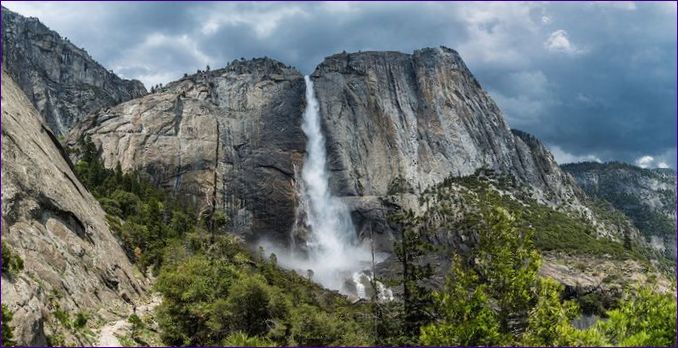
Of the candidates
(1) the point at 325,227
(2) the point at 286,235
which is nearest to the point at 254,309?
(2) the point at 286,235

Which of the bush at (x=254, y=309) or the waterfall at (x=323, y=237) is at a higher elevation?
the waterfall at (x=323, y=237)

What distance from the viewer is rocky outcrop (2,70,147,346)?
3331cm

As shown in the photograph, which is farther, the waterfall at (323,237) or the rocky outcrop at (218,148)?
the rocky outcrop at (218,148)

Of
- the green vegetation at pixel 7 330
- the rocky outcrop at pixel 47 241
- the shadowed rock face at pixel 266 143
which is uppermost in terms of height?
the shadowed rock face at pixel 266 143

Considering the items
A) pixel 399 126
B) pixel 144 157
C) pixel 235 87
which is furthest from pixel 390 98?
pixel 144 157

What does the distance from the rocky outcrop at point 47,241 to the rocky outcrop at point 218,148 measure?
8091 centimetres

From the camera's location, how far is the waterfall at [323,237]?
447 ft

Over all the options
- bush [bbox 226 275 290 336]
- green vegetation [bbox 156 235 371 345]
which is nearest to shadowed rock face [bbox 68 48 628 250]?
green vegetation [bbox 156 235 371 345]

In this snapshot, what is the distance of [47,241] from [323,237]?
367ft

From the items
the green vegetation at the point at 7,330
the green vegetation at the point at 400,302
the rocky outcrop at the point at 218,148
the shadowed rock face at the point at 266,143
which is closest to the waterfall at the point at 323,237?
the shadowed rock face at the point at 266,143

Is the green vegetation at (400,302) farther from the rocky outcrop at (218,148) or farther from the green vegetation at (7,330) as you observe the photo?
the rocky outcrop at (218,148)

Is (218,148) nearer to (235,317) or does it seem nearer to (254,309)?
(254,309)

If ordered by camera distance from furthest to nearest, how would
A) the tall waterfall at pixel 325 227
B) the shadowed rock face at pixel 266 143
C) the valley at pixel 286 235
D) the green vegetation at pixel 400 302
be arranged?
the shadowed rock face at pixel 266 143
the tall waterfall at pixel 325 227
the valley at pixel 286 235
the green vegetation at pixel 400 302

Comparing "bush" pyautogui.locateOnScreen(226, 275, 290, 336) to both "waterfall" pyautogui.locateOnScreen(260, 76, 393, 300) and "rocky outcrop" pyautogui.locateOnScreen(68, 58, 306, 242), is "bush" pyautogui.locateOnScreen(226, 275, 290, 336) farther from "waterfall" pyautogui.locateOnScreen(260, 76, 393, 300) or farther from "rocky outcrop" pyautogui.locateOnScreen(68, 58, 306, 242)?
"rocky outcrop" pyautogui.locateOnScreen(68, 58, 306, 242)
